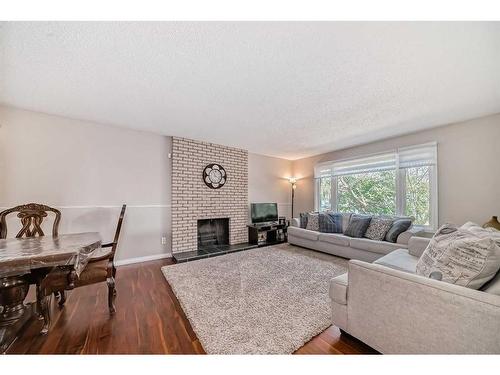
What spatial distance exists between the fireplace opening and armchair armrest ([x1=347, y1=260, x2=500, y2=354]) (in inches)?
125

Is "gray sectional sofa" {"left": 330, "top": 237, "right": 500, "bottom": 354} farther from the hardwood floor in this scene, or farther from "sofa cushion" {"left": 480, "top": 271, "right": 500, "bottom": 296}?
the hardwood floor

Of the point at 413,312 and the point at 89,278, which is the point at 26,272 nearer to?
the point at 89,278

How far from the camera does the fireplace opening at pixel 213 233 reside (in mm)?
4031

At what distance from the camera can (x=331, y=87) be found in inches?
78.5

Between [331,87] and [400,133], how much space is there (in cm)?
234

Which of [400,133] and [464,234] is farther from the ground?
[400,133]

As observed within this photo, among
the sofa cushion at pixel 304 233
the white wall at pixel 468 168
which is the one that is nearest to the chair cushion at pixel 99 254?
the sofa cushion at pixel 304 233

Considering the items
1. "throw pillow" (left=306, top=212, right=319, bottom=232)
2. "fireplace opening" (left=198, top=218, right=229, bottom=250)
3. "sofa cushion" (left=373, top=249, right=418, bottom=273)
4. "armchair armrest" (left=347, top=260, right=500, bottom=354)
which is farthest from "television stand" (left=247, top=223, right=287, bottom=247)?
"armchair armrest" (left=347, top=260, right=500, bottom=354)

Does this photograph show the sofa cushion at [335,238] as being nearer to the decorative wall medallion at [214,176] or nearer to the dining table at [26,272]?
the decorative wall medallion at [214,176]

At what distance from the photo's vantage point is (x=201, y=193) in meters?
3.94

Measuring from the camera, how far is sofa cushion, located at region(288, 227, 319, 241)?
3735mm

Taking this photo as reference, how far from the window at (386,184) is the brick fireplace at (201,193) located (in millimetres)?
2091

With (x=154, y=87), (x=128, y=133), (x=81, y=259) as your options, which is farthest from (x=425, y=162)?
(x=128, y=133)
